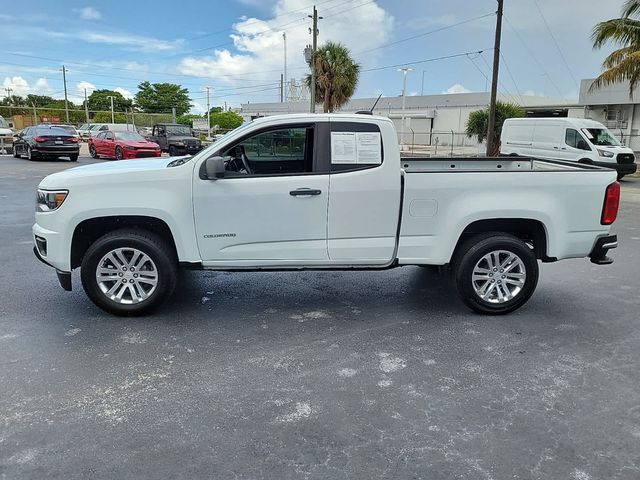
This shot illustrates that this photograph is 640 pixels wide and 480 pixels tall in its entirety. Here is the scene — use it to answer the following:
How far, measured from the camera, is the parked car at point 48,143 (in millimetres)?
22500

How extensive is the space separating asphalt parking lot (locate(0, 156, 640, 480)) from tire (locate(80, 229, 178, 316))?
0.58 ft

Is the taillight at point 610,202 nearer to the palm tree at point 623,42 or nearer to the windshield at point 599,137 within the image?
the windshield at point 599,137

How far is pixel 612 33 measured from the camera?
68.2 ft

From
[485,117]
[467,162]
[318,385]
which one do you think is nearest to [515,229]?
[467,162]

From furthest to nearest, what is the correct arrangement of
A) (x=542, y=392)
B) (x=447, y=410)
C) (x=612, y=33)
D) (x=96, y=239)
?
1. (x=612, y=33)
2. (x=96, y=239)
3. (x=542, y=392)
4. (x=447, y=410)

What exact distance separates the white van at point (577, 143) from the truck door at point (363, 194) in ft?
49.4

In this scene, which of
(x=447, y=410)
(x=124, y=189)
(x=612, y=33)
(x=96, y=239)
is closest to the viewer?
(x=447, y=410)

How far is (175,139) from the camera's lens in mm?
27219

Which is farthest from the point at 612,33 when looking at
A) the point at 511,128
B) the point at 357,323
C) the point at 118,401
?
the point at 118,401

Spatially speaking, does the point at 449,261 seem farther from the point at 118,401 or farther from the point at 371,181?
the point at 118,401

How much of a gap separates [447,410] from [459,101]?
48375mm

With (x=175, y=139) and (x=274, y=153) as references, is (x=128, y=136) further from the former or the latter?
(x=274, y=153)

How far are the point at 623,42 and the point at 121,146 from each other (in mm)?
20995

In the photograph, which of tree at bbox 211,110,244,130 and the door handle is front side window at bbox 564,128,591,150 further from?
tree at bbox 211,110,244,130
